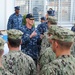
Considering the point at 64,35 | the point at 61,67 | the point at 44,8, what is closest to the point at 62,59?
the point at 61,67

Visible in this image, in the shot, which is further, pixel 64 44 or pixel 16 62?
pixel 16 62

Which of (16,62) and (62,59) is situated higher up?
(62,59)

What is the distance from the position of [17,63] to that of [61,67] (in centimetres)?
80

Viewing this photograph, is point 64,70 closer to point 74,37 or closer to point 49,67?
point 49,67

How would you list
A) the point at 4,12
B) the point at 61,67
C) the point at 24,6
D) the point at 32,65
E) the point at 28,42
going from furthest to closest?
the point at 24,6 < the point at 4,12 < the point at 28,42 < the point at 32,65 < the point at 61,67

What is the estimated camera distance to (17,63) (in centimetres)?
330

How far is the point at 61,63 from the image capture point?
8.79 ft

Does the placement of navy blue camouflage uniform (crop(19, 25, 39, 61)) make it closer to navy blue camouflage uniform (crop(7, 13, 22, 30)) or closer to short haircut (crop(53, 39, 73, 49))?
short haircut (crop(53, 39, 73, 49))

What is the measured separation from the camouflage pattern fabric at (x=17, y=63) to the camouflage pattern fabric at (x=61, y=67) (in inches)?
26.6

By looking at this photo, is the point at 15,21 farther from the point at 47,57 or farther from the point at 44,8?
the point at 47,57

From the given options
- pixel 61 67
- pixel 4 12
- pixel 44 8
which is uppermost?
pixel 44 8

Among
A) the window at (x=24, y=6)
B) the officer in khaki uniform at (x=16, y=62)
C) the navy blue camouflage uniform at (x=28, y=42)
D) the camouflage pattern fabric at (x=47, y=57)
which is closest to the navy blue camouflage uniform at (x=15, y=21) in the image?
the window at (x=24, y=6)

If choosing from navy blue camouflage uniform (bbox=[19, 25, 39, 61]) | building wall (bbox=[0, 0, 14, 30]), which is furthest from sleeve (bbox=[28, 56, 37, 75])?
building wall (bbox=[0, 0, 14, 30])

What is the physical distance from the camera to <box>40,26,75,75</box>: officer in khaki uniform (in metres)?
2.63
